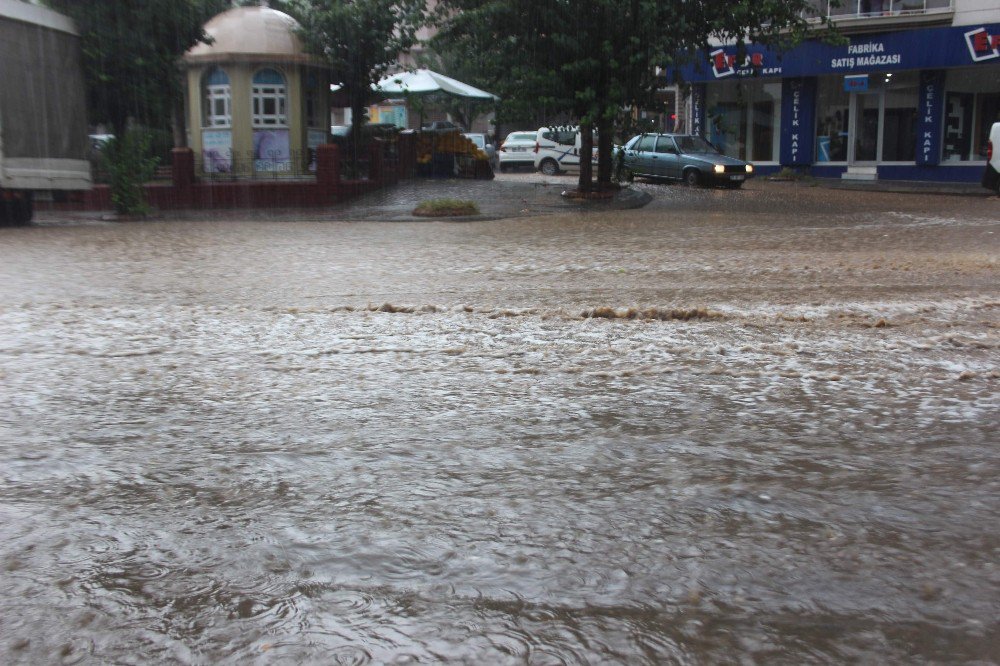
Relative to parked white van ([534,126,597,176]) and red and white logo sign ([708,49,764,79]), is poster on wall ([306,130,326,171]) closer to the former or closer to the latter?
parked white van ([534,126,597,176])

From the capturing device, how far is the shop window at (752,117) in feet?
107

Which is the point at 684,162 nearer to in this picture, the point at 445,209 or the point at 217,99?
the point at 445,209

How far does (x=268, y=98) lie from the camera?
73.3ft

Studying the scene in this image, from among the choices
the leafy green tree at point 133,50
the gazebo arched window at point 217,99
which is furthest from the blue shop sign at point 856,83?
the leafy green tree at point 133,50

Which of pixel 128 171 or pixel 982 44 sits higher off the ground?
pixel 982 44

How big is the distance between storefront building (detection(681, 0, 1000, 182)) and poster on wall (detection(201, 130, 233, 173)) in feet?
43.9

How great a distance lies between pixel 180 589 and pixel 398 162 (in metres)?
23.5

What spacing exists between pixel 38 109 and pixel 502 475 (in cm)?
1525

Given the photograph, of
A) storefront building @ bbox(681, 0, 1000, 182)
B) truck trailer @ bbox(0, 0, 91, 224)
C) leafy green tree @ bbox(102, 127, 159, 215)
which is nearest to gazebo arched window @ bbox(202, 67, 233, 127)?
leafy green tree @ bbox(102, 127, 159, 215)

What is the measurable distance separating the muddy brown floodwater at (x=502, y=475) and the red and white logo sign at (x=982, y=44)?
72.0 feet

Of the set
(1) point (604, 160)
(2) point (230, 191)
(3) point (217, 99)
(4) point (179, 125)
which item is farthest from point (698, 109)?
(2) point (230, 191)

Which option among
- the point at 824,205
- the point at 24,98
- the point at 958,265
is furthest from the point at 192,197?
the point at 958,265

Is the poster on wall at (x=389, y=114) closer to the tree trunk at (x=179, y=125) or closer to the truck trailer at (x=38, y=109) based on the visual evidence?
the tree trunk at (x=179, y=125)

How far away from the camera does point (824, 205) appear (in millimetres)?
20016
